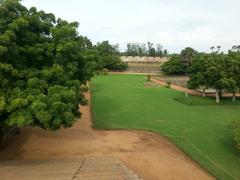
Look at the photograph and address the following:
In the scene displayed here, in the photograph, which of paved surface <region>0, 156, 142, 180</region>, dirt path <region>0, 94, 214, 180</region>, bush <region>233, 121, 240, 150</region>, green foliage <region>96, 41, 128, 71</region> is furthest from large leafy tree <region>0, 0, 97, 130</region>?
green foliage <region>96, 41, 128, 71</region>

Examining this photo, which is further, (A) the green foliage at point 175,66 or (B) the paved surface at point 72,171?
(A) the green foliage at point 175,66

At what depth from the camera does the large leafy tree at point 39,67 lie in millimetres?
13438

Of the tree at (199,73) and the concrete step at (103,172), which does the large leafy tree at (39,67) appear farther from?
the tree at (199,73)

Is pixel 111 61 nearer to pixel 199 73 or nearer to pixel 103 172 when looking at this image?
pixel 199 73

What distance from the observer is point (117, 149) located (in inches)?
709

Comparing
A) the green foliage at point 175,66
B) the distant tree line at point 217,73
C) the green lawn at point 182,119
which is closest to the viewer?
the green lawn at point 182,119

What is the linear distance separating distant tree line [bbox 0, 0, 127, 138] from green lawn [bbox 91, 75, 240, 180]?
7042mm

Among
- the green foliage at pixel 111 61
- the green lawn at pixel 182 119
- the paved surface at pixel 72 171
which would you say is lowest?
the green lawn at pixel 182 119

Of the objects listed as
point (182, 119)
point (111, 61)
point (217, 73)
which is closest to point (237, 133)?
point (182, 119)

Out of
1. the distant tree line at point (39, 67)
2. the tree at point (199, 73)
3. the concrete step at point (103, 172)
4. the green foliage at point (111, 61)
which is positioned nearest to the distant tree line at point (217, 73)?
the tree at point (199, 73)

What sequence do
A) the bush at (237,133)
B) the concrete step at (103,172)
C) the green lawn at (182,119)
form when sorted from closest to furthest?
the concrete step at (103,172), the bush at (237,133), the green lawn at (182,119)

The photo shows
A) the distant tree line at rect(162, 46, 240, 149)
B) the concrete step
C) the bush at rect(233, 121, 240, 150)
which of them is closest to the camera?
the concrete step

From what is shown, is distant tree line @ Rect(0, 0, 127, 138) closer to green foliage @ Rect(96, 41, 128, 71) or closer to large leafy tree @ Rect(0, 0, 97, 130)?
large leafy tree @ Rect(0, 0, 97, 130)

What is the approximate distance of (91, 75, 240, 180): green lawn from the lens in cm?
1747
